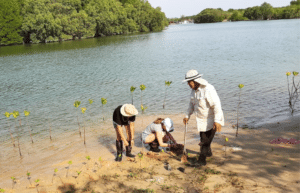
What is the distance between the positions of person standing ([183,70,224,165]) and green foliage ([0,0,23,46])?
74905 mm

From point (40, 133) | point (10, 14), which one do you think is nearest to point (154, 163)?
point (40, 133)

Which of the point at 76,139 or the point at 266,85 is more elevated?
the point at 266,85

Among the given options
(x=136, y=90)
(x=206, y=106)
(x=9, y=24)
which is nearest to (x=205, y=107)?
(x=206, y=106)

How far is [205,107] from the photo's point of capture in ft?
17.4

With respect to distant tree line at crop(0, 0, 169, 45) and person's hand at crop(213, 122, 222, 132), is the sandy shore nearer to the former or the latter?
person's hand at crop(213, 122, 222, 132)

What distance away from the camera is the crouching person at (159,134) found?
22.0ft

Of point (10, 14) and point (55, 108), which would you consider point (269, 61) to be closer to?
point (55, 108)

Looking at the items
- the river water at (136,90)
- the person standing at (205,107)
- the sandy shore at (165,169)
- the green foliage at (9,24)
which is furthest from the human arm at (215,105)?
the green foliage at (9,24)

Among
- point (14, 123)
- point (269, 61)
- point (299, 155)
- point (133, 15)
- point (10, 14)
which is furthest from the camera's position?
point (133, 15)

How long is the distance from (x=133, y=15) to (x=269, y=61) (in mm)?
77326

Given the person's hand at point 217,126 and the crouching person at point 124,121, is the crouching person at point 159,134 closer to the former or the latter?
the crouching person at point 124,121

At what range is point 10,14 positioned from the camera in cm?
6775

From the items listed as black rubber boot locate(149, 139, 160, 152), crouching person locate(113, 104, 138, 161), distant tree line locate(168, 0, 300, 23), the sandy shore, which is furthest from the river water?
distant tree line locate(168, 0, 300, 23)

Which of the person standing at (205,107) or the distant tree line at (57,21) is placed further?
the distant tree line at (57,21)
